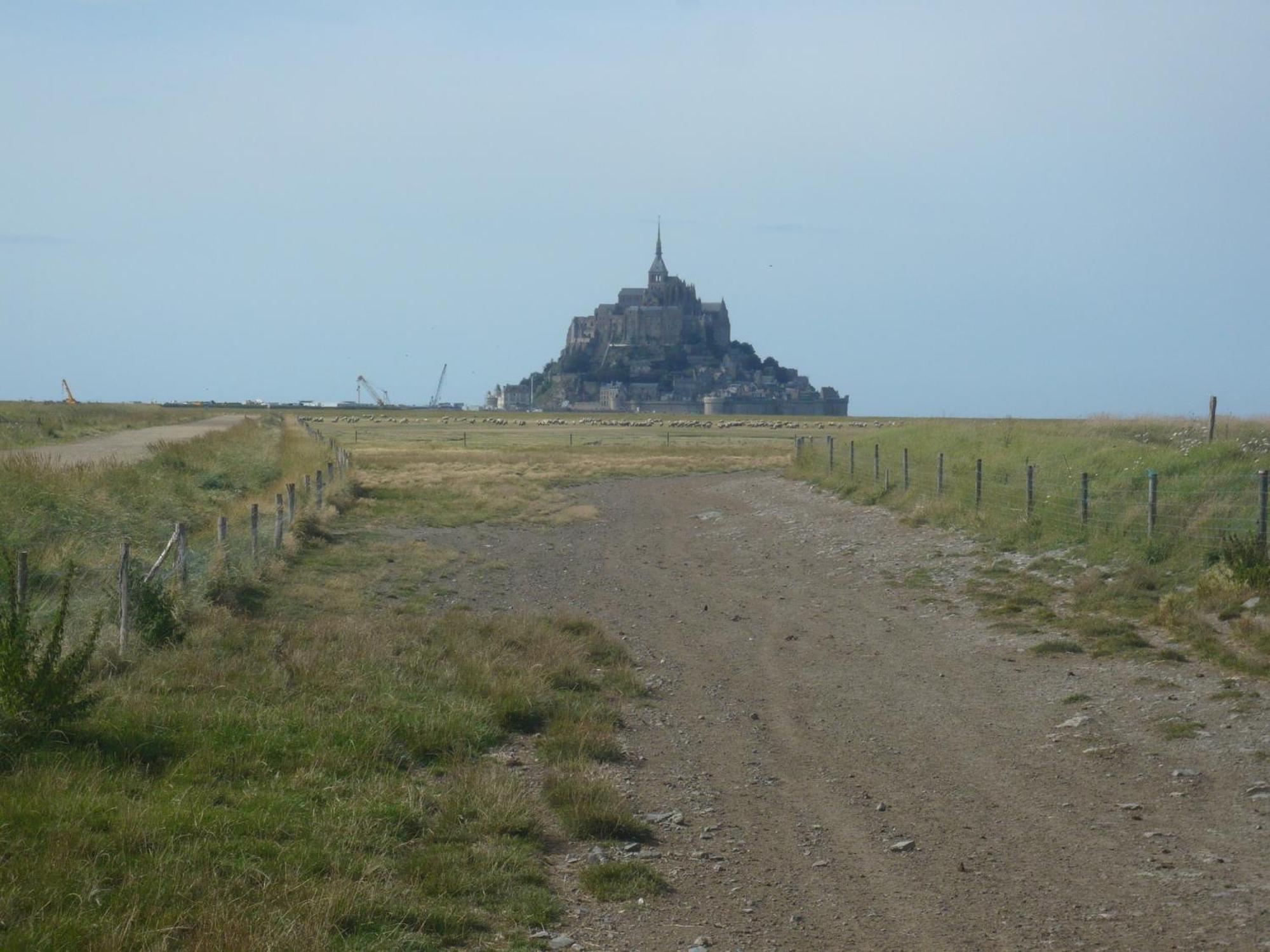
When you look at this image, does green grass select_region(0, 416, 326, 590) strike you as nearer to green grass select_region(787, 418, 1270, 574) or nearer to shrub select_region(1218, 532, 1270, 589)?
shrub select_region(1218, 532, 1270, 589)

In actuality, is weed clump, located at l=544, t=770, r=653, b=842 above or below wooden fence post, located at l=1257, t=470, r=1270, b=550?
below

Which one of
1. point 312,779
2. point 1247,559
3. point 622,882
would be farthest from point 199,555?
point 1247,559

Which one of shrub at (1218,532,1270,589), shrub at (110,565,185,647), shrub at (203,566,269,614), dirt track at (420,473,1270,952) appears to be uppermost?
shrub at (1218,532,1270,589)

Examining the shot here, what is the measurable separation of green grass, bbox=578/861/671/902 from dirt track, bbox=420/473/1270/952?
105 millimetres

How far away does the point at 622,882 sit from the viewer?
21.4 ft

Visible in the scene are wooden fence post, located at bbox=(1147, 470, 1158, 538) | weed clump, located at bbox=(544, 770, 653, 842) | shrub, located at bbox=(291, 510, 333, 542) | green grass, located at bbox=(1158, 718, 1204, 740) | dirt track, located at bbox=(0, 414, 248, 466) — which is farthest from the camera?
dirt track, located at bbox=(0, 414, 248, 466)

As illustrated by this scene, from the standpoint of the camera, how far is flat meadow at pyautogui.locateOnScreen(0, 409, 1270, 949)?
574 centimetres

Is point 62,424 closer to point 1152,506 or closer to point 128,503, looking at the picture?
point 128,503

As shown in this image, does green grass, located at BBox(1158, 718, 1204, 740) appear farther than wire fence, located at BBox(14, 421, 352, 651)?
No

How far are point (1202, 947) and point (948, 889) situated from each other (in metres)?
1.31

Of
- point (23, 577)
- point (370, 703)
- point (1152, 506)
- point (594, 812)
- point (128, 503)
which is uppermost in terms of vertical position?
point (1152, 506)

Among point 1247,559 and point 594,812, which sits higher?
point 1247,559

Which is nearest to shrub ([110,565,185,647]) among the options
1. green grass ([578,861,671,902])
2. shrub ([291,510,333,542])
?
green grass ([578,861,671,902])

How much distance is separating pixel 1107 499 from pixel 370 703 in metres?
13.1
